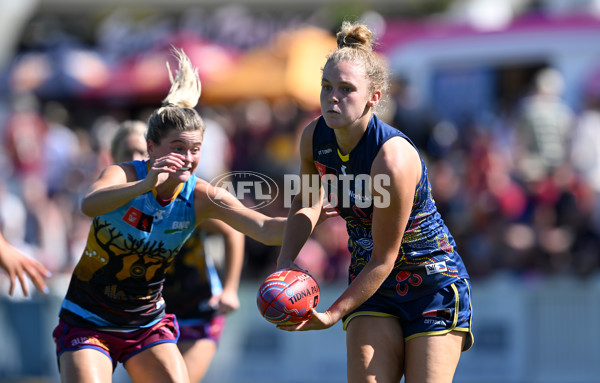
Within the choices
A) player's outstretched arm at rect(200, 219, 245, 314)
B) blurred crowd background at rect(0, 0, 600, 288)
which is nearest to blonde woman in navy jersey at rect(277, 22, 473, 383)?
player's outstretched arm at rect(200, 219, 245, 314)

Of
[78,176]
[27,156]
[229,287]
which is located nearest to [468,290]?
[229,287]

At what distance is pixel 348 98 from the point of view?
410cm

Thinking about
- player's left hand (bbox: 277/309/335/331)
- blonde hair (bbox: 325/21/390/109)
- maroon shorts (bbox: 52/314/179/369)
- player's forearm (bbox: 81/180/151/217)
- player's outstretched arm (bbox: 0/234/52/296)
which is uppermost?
blonde hair (bbox: 325/21/390/109)

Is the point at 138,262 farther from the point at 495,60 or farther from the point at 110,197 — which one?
the point at 495,60

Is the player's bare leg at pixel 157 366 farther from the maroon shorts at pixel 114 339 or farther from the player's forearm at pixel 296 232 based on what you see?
the player's forearm at pixel 296 232

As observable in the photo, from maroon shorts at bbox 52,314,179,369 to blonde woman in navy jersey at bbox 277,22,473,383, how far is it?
0.90 meters

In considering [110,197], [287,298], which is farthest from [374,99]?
[110,197]

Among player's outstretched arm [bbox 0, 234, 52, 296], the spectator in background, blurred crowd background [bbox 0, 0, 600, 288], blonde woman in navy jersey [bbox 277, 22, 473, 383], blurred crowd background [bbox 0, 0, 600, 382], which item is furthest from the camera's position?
A: the spectator in background

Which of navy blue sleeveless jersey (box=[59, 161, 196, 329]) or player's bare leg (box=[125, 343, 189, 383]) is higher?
navy blue sleeveless jersey (box=[59, 161, 196, 329])

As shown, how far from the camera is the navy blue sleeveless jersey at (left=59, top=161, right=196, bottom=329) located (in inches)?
182

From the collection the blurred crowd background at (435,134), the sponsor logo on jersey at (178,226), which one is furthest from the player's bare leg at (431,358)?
the blurred crowd background at (435,134)

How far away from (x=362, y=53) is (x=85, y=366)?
208cm

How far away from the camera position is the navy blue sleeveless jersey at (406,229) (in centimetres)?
421

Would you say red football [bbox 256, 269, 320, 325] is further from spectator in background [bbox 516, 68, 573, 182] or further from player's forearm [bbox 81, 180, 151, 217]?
spectator in background [bbox 516, 68, 573, 182]
